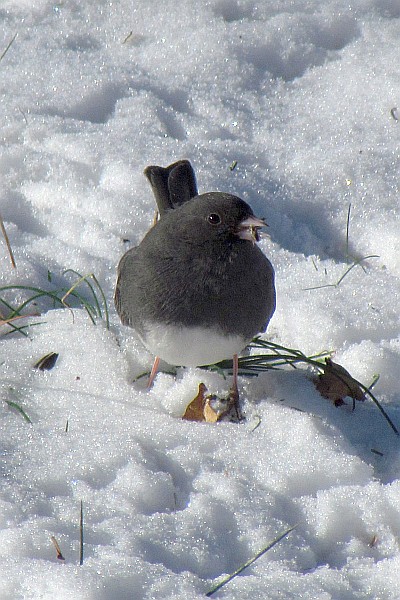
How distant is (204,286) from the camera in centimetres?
308

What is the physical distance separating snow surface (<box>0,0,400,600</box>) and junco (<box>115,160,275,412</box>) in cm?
29

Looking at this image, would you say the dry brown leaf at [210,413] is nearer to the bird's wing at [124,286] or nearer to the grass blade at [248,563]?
the bird's wing at [124,286]

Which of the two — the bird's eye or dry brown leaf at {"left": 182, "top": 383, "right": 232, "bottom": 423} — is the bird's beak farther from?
dry brown leaf at {"left": 182, "top": 383, "right": 232, "bottom": 423}

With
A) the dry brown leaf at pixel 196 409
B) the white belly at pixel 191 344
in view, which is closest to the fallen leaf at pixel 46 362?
the white belly at pixel 191 344

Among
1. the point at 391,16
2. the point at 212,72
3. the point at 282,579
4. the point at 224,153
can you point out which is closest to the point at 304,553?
the point at 282,579

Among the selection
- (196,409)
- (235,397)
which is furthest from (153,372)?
(235,397)

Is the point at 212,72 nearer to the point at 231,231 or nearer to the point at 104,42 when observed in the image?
the point at 104,42

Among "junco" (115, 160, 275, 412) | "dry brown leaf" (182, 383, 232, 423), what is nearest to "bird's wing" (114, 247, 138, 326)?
"junco" (115, 160, 275, 412)

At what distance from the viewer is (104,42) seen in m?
5.07

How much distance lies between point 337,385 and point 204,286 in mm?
692

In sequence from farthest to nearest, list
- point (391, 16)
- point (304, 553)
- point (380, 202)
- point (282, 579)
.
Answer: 1. point (391, 16)
2. point (380, 202)
3. point (304, 553)
4. point (282, 579)

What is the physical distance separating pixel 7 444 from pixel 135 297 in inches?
31.7

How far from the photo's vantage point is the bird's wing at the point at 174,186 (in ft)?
12.1

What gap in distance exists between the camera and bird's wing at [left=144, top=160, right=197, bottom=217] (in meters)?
3.70
